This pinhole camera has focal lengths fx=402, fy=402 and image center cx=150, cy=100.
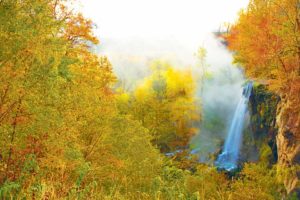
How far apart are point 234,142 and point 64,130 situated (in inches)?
1019

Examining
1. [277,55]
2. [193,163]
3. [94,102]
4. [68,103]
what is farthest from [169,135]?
[68,103]

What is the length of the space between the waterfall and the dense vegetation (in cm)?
873

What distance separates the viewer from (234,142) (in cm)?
3381

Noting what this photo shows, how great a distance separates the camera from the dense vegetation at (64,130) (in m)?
7.87

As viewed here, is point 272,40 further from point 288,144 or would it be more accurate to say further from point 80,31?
point 80,31

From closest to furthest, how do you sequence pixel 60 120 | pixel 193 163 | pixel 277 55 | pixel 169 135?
pixel 60 120
pixel 277 55
pixel 193 163
pixel 169 135

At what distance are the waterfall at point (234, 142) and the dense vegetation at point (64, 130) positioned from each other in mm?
8729

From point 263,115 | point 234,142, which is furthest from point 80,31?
point 234,142

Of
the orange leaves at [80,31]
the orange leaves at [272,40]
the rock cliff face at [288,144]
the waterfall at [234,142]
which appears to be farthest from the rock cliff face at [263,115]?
the orange leaves at [80,31]

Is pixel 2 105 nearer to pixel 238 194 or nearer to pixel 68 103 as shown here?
pixel 68 103

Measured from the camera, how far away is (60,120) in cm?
896

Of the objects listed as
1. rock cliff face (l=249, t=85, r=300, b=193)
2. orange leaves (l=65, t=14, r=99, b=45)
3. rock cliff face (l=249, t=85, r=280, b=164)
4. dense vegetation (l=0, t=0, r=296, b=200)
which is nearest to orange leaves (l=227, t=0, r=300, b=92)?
dense vegetation (l=0, t=0, r=296, b=200)

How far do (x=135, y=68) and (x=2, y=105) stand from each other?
197 feet

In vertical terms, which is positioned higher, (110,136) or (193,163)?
(110,136)
